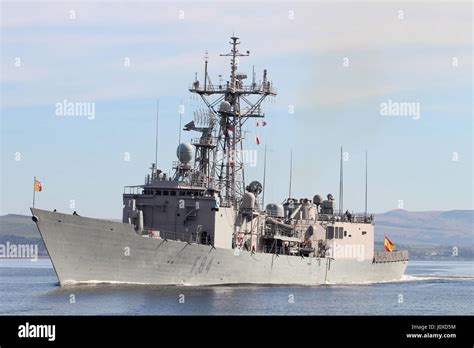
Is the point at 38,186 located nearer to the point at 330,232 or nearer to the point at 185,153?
the point at 185,153

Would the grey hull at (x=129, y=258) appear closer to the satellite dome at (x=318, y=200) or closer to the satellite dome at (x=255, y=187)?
the satellite dome at (x=255, y=187)

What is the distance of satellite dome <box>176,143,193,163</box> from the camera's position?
51.7m

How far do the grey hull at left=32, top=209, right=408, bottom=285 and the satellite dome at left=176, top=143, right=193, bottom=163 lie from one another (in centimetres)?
563

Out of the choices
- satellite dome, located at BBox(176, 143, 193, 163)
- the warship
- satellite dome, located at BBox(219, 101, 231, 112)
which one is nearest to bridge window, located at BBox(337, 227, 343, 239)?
the warship

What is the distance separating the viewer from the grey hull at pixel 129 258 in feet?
142

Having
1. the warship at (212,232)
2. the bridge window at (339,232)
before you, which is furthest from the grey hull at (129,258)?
the bridge window at (339,232)

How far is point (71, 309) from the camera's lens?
38.0 meters

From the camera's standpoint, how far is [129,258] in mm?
45000

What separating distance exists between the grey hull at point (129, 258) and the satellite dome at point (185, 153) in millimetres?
5626

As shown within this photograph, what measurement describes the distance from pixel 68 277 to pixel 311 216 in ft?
72.7

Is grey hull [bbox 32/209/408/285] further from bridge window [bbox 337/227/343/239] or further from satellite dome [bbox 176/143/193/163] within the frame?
bridge window [bbox 337/227/343/239]

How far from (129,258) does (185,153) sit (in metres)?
8.68
